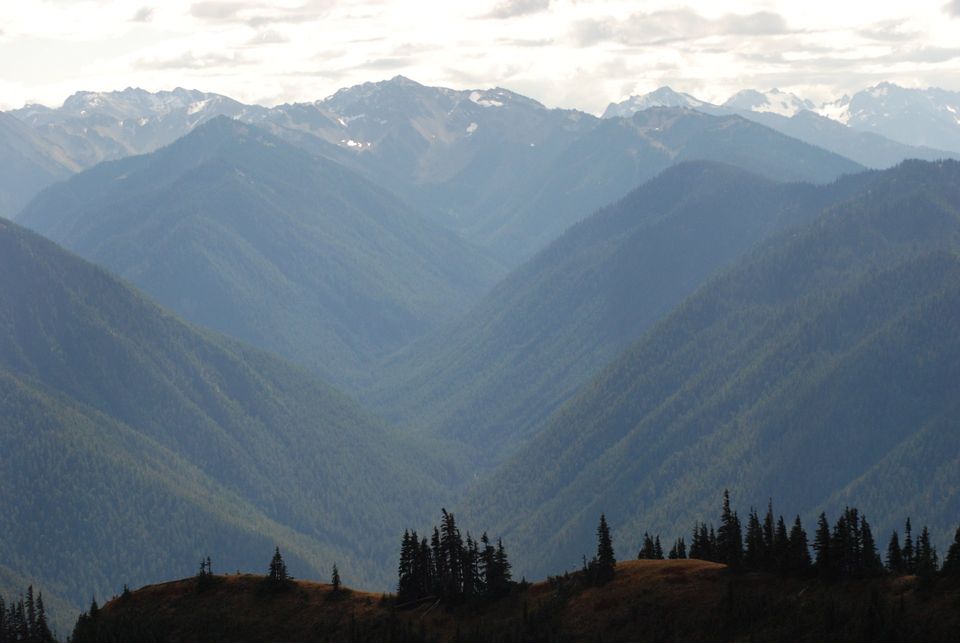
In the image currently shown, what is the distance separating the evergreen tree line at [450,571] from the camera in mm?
140750

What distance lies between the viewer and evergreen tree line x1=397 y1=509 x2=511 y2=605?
462ft

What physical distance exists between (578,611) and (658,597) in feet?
29.9

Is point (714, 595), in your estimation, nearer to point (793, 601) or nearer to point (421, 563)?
point (793, 601)

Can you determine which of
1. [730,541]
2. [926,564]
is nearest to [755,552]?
[730,541]

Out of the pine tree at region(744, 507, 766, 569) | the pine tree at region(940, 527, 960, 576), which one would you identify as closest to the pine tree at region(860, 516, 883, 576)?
the pine tree at region(940, 527, 960, 576)

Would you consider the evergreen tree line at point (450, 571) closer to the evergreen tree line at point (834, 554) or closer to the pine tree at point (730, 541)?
the pine tree at point (730, 541)

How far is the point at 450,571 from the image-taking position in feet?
472

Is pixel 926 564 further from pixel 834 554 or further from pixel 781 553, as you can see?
pixel 781 553

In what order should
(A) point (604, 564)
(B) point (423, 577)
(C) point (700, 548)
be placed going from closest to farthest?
(A) point (604, 564) < (B) point (423, 577) < (C) point (700, 548)

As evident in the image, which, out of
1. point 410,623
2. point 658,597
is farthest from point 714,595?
point 410,623

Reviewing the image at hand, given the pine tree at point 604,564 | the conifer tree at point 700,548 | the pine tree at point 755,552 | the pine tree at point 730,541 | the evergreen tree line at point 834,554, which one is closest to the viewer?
the evergreen tree line at point 834,554

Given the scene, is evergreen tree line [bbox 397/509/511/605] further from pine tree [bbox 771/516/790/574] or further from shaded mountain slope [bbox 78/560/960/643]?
pine tree [bbox 771/516/790/574]

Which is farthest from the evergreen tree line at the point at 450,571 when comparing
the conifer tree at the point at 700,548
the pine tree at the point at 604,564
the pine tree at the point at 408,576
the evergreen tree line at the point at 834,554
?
the evergreen tree line at the point at 834,554

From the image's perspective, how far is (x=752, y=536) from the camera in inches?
5098
